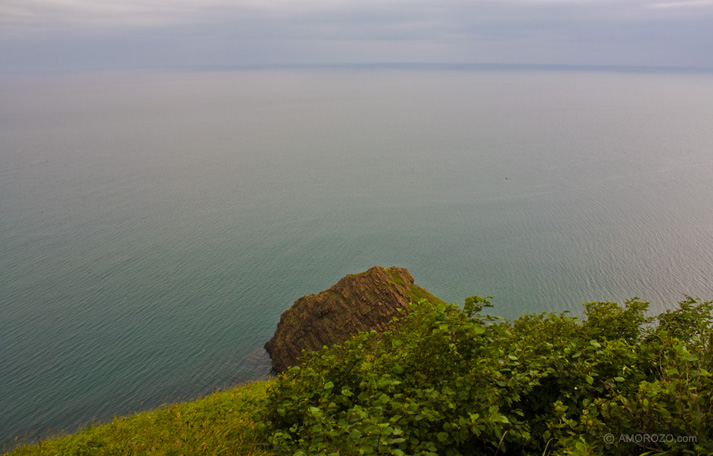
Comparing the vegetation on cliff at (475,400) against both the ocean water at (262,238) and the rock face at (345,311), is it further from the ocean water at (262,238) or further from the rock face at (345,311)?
the ocean water at (262,238)

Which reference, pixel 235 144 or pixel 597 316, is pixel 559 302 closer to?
pixel 597 316

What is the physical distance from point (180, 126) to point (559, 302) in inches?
5603

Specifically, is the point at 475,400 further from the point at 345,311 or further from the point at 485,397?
the point at 345,311

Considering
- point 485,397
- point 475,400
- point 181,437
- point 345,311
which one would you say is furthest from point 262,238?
point 485,397

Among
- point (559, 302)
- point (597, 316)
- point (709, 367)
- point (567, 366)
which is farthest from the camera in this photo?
point (559, 302)

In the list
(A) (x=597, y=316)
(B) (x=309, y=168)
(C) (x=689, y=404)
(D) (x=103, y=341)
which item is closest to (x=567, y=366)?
(C) (x=689, y=404)

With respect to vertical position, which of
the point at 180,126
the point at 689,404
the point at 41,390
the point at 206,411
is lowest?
the point at 41,390

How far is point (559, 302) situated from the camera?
150 ft

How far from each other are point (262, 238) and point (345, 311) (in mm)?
30698

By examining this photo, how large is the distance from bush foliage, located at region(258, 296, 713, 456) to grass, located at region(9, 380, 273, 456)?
1269 mm

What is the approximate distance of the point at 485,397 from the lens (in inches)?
339

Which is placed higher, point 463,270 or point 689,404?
Answer: point 689,404

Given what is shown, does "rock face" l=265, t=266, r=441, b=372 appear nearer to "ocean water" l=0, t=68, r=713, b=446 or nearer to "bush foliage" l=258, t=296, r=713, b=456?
"ocean water" l=0, t=68, r=713, b=446

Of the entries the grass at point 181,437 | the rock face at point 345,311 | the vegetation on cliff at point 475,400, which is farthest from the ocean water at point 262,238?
the vegetation on cliff at point 475,400
